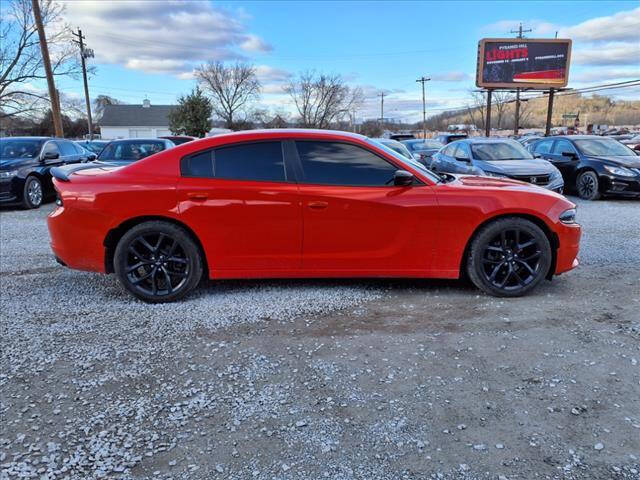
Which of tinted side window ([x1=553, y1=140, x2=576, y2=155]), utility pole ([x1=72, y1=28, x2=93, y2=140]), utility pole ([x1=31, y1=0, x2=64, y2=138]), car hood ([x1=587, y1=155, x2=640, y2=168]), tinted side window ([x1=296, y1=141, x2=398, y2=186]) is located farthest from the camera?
utility pole ([x1=72, y1=28, x2=93, y2=140])

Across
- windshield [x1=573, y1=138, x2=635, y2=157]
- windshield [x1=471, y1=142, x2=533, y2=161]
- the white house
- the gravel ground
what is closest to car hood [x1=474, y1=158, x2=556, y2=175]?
windshield [x1=471, y1=142, x2=533, y2=161]

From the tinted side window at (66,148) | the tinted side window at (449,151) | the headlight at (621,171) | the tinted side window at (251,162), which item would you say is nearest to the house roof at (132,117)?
the tinted side window at (66,148)

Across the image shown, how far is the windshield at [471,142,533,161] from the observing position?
1050 centimetres

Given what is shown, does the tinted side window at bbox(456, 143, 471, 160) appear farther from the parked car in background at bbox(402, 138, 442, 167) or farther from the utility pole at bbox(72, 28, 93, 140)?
the utility pole at bbox(72, 28, 93, 140)

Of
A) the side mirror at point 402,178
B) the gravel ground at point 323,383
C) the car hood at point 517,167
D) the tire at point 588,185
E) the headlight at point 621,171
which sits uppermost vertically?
the side mirror at point 402,178

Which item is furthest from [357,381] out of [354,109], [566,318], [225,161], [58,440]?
[354,109]

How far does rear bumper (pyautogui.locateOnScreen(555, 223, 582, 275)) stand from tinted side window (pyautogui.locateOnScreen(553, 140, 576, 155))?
841 cm

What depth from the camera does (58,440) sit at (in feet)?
7.75

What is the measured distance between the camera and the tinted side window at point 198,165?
4.25 metres

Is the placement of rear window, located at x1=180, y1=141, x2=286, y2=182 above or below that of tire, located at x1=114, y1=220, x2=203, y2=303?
above

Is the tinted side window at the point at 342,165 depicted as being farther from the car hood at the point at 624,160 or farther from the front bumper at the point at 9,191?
the car hood at the point at 624,160

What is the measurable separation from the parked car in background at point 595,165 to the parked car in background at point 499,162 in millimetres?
1488

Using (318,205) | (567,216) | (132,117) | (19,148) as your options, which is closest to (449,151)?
(567,216)

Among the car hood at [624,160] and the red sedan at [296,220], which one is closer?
the red sedan at [296,220]
